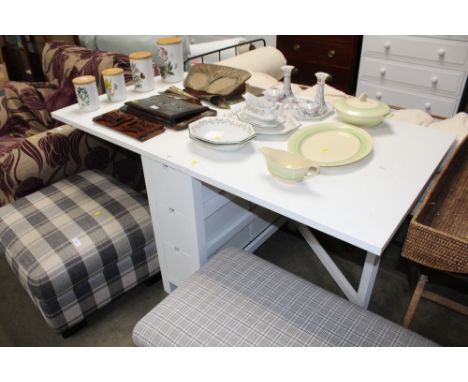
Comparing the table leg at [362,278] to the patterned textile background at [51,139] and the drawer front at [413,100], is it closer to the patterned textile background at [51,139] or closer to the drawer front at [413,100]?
the patterned textile background at [51,139]

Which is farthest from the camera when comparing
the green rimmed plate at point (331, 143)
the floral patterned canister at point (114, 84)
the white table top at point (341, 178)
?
the floral patterned canister at point (114, 84)

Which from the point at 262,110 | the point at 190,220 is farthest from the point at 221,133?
the point at 190,220

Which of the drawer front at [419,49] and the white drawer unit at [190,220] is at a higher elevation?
the drawer front at [419,49]

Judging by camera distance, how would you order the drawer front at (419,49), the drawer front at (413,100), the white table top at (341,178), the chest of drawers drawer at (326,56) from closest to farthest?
the white table top at (341,178) < the drawer front at (419,49) < the drawer front at (413,100) < the chest of drawers drawer at (326,56)

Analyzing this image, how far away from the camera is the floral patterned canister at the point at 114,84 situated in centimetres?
145

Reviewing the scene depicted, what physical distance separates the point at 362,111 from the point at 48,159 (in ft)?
3.97

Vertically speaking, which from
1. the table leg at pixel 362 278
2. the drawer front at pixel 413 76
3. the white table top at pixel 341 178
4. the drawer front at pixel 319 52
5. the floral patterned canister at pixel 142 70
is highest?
the floral patterned canister at pixel 142 70

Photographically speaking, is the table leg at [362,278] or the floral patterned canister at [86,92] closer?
the table leg at [362,278]

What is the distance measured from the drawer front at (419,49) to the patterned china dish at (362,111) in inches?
63.7

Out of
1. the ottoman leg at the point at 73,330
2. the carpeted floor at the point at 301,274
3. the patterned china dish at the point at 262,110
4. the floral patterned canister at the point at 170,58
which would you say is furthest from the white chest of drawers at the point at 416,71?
the ottoman leg at the point at 73,330

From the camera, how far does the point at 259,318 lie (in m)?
1.00

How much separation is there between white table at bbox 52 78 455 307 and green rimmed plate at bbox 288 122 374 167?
28mm

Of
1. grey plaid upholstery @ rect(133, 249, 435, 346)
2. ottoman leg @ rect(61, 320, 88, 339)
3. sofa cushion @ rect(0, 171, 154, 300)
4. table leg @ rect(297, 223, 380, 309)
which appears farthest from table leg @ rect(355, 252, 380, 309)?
ottoman leg @ rect(61, 320, 88, 339)
